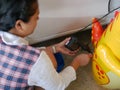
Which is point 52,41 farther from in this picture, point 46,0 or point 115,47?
point 115,47

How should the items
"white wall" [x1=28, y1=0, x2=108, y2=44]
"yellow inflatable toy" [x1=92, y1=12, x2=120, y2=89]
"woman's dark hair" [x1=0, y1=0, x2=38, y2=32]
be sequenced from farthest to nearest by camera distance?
"white wall" [x1=28, y1=0, x2=108, y2=44] → "yellow inflatable toy" [x1=92, y1=12, x2=120, y2=89] → "woman's dark hair" [x1=0, y1=0, x2=38, y2=32]

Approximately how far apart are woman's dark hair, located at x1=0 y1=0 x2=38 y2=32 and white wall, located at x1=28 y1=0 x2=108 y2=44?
0.19 metres

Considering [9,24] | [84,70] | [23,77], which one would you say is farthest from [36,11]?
[84,70]

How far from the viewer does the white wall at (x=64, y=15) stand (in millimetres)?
898

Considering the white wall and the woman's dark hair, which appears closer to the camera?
the woman's dark hair

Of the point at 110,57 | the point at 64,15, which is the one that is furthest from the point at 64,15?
the point at 110,57

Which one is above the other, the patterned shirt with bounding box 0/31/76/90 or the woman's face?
the woman's face

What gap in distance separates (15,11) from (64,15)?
0.31 meters

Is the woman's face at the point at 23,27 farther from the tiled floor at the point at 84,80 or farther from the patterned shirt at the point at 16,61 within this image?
the tiled floor at the point at 84,80

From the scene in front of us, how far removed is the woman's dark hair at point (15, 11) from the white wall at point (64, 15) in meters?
0.19

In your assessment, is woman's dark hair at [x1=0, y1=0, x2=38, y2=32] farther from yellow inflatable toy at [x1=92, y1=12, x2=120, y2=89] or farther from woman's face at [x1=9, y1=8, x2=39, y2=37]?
yellow inflatable toy at [x1=92, y1=12, x2=120, y2=89]

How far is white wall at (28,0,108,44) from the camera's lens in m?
0.90

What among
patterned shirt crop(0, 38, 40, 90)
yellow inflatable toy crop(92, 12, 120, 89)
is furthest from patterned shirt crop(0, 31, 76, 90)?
yellow inflatable toy crop(92, 12, 120, 89)

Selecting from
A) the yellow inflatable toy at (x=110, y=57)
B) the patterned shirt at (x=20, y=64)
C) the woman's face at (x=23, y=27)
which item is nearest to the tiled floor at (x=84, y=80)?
the yellow inflatable toy at (x=110, y=57)
